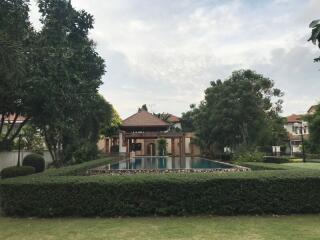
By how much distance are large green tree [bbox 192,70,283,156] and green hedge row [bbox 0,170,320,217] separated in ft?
83.6

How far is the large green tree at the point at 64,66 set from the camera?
45.2 ft

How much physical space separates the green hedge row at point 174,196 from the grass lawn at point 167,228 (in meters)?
0.35

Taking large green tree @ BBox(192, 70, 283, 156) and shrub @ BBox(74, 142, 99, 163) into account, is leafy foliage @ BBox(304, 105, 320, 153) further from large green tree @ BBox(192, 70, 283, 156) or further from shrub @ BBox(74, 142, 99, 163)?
shrub @ BBox(74, 142, 99, 163)

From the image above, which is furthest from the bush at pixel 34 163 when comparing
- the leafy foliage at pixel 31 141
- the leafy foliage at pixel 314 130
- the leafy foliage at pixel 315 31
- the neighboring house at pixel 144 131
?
the leafy foliage at pixel 314 130

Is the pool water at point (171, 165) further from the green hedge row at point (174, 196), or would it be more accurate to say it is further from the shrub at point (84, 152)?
the green hedge row at point (174, 196)

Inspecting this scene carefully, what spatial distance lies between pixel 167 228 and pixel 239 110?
92.0 feet

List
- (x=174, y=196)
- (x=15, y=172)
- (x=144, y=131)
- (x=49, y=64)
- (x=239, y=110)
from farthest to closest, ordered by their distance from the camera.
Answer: (x=144, y=131), (x=239, y=110), (x=15, y=172), (x=49, y=64), (x=174, y=196)

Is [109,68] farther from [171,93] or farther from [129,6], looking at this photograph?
[171,93]

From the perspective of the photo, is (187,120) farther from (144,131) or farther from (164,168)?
(164,168)

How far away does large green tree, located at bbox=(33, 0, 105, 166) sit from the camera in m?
13.8

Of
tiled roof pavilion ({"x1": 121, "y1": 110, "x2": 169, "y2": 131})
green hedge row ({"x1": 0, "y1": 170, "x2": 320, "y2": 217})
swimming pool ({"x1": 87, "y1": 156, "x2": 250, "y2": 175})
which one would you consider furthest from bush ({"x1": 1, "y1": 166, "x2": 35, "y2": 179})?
tiled roof pavilion ({"x1": 121, "y1": 110, "x2": 169, "y2": 131})

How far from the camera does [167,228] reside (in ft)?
25.0


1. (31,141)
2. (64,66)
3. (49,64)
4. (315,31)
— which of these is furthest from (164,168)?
(315,31)

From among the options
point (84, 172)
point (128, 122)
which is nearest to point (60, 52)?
point (84, 172)
